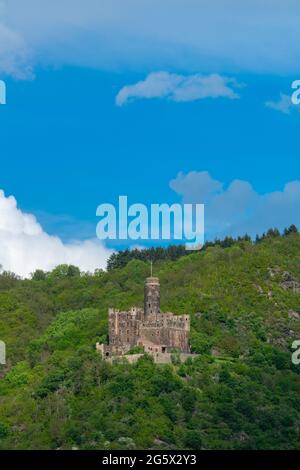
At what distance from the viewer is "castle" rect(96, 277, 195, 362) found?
605 ft

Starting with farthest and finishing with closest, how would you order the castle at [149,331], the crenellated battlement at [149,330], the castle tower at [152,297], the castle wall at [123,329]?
the castle tower at [152,297] → the castle wall at [123,329] → the crenellated battlement at [149,330] → the castle at [149,331]

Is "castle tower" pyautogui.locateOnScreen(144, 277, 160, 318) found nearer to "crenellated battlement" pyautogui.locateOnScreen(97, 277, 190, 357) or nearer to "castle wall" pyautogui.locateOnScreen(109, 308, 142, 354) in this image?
"crenellated battlement" pyautogui.locateOnScreen(97, 277, 190, 357)

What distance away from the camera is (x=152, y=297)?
18738 cm

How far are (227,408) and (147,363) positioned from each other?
286 inches

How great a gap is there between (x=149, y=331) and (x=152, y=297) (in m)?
3.74

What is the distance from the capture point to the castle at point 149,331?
605ft

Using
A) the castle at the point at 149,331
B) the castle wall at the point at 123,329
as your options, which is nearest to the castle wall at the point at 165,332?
the castle at the point at 149,331

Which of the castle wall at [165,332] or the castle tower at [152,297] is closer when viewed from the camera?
the castle wall at [165,332]

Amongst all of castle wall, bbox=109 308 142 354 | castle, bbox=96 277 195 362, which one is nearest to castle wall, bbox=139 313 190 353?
castle, bbox=96 277 195 362

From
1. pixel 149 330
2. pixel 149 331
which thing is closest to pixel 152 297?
pixel 149 330

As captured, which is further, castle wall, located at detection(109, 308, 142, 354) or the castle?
castle wall, located at detection(109, 308, 142, 354)

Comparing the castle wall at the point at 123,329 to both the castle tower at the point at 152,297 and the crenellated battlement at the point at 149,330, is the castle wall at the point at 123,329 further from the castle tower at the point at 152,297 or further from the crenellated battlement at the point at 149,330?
the castle tower at the point at 152,297

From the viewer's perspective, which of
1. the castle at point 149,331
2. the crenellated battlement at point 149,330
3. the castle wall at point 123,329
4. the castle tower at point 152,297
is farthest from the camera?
the castle tower at point 152,297
